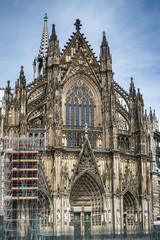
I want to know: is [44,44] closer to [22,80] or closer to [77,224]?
[22,80]

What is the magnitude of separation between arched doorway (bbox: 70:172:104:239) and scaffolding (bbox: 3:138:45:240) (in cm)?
412

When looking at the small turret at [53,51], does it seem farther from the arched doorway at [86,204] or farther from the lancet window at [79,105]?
the arched doorway at [86,204]

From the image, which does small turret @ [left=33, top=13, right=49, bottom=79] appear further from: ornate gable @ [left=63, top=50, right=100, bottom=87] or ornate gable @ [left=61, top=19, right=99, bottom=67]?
ornate gable @ [left=63, top=50, right=100, bottom=87]

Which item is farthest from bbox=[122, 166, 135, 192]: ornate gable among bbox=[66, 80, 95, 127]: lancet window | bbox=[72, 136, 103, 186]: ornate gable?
bbox=[66, 80, 95, 127]: lancet window

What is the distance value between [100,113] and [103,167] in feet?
22.8

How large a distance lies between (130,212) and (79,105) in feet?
47.2

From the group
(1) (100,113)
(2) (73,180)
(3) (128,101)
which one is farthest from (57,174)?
(3) (128,101)

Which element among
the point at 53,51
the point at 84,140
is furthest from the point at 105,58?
the point at 84,140

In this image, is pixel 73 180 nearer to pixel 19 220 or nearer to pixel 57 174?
pixel 57 174

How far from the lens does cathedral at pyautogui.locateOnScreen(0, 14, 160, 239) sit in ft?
142

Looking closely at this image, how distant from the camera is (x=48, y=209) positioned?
140ft

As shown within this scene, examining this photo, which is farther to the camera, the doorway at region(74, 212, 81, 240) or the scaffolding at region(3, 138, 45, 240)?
the doorway at region(74, 212, 81, 240)

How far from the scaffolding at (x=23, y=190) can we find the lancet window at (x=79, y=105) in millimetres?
6639

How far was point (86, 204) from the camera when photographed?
45.4 metres
